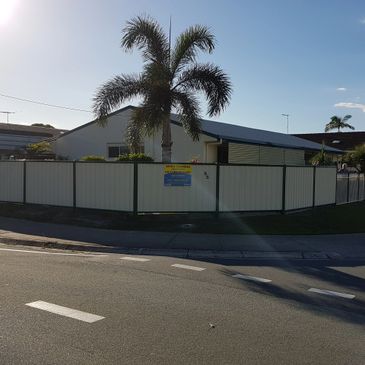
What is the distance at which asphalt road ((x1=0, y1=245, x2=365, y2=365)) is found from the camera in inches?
191

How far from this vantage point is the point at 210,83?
58.0 ft

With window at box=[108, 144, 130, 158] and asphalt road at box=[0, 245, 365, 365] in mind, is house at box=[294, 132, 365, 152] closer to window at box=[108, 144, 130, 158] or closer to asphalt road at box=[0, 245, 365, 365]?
window at box=[108, 144, 130, 158]

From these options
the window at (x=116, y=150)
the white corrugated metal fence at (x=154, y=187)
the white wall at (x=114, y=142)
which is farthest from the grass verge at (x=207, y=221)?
the window at (x=116, y=150)

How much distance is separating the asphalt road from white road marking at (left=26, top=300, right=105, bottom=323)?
1 centimetres

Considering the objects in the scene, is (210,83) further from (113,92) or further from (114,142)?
(114,142)

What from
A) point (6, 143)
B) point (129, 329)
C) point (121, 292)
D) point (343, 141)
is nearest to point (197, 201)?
point (121, 292)

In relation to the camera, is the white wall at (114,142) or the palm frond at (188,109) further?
the white wall at (114,142)

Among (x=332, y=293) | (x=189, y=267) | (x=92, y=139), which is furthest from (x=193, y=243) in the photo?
(x=92, y=139)

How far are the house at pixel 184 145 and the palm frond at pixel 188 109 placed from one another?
288 inches

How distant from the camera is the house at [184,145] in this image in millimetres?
26625

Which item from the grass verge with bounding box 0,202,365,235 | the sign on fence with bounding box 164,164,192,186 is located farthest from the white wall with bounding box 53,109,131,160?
the sign on fence with bounding box 164,164,192,186

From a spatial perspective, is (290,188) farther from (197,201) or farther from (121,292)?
(121,292)

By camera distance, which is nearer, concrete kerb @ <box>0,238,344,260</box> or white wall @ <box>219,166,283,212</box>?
concrete kerb @ <box>0,238,344,260</box>

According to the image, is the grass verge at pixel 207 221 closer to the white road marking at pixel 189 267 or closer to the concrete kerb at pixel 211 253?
the concrete kerb at pixel 211 253
